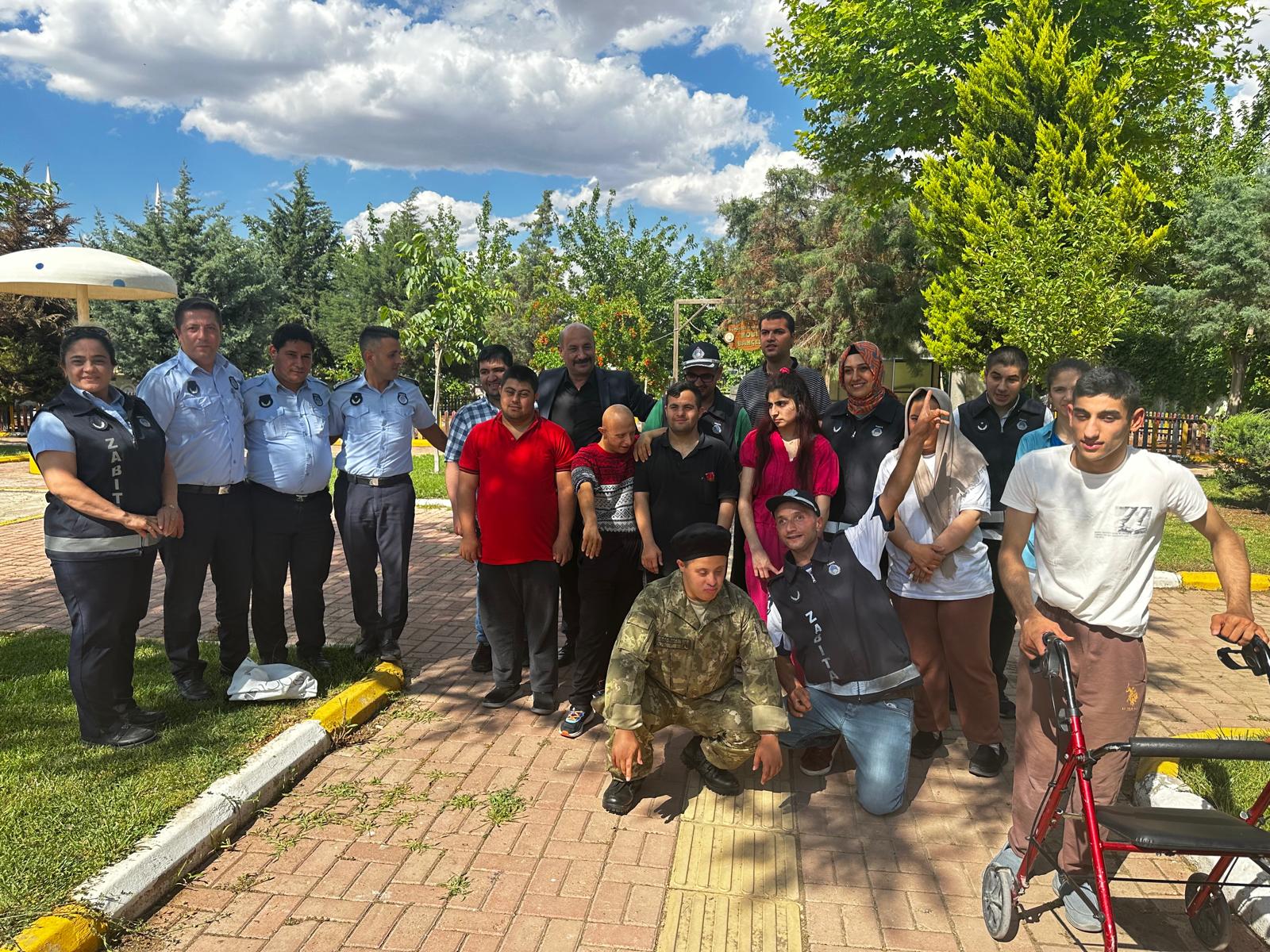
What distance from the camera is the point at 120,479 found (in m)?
3.85

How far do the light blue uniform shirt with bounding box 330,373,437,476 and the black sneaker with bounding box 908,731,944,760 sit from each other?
3453 millimetres

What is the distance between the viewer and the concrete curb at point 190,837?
2680 mm

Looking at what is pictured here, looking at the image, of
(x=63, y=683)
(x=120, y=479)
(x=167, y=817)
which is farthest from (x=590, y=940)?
(x=63, y=683)

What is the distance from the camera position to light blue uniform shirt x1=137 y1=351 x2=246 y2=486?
4.32 m

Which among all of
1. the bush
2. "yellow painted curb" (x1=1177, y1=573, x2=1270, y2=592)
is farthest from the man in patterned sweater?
the bush

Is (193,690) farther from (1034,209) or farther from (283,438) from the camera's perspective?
(1034,209)

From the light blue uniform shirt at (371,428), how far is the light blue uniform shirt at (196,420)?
0.67 m

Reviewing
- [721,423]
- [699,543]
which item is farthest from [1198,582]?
[699,543]

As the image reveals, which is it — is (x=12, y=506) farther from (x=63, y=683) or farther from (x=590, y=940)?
(x=590, y=940)

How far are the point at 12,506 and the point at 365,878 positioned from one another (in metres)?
11.7

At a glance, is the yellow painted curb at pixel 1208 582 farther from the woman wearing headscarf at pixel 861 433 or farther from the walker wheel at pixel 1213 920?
the walker wheel at pixel 1213 920

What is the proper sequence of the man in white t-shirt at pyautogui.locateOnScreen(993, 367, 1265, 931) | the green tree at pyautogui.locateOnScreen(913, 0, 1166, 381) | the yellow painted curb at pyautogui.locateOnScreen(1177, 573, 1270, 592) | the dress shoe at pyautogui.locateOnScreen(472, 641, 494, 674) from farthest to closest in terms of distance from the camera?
the green tree at pyautogui.locateOnScreen(913, 0, 1166, 381), the yellow painted curb at pyautogui.locateOnScreen(1177, 573, 1270, 592), the dress shoe at pyautogui.locateOnScreen(472, 641, 494, 674), the man in white t-shirt at pyautogui.locateOnScreen(993, 367, 1265, 931)

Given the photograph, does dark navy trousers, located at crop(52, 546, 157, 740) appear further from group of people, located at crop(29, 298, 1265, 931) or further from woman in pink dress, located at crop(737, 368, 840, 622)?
woman in pink dress, located at crop(737, 368, 840, 622)

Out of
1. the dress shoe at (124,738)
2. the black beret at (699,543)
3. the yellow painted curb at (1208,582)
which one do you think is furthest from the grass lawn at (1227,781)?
the dress shoe at (124,738)
